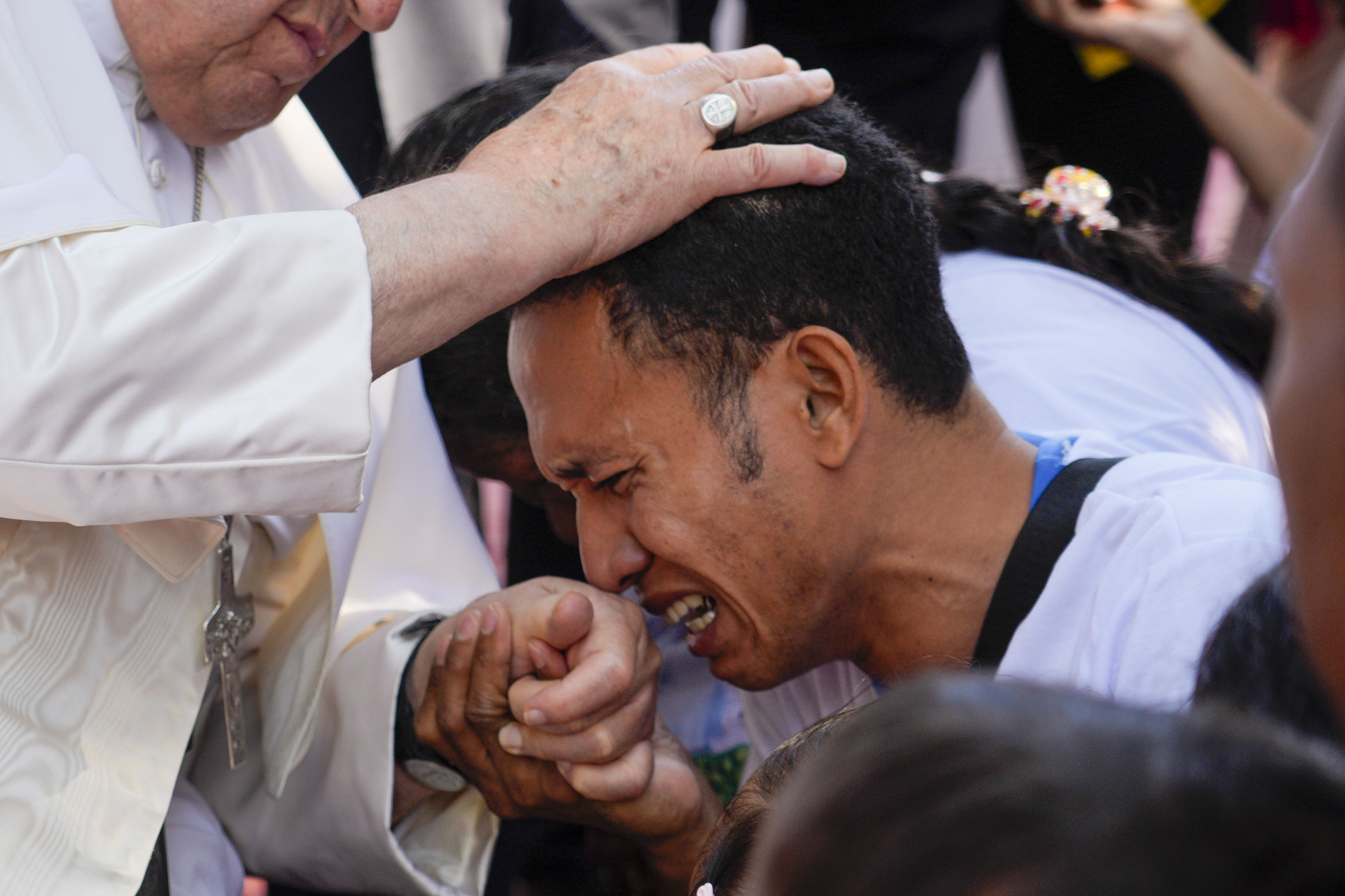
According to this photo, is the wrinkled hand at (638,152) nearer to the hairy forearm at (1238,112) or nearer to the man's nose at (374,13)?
the man's nose at (374,13)

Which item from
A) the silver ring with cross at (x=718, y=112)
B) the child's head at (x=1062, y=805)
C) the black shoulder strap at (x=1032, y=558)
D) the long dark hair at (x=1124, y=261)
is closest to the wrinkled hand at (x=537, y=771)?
the black shoulder strap at (x=1032, y=558)

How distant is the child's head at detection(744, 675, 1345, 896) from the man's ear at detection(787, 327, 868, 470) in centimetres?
86

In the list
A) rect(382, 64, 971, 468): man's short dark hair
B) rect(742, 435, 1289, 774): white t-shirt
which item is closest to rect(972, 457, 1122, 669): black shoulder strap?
rect(742, 435, 1289, 774): white t-shirt

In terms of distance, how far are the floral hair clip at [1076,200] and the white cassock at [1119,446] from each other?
13 cm

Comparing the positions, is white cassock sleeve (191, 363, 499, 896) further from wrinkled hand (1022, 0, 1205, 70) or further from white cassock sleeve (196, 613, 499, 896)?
wrinkled hand (1022, 0, 1205, 70)

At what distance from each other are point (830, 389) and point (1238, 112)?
1882 millimetres

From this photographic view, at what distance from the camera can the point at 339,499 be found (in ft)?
4.13

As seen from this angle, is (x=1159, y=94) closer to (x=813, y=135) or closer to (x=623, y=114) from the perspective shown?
(x=813, y=135)

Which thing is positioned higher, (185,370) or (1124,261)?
(185,370)

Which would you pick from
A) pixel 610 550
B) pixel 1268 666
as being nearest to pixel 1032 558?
pixel 610 550

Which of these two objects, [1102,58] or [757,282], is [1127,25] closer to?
[1102,58]

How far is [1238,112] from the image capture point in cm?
286

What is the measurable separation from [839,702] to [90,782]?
104 cm

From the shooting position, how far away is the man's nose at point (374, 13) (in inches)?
61.7
